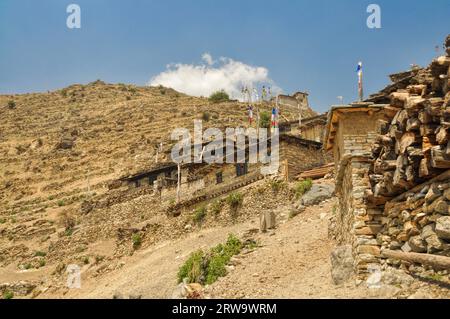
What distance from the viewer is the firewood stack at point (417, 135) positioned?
856 centimetres

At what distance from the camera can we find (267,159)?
34.3 metres

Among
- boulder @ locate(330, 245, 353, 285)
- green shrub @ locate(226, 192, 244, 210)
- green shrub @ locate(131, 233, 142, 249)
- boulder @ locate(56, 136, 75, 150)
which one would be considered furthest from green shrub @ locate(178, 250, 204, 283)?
boulder @ locate(56, 136, 75, 150)

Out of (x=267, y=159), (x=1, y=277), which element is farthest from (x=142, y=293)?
(x=1, y=277)

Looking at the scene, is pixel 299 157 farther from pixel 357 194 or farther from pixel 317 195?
pixel 357 194

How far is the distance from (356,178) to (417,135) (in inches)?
135

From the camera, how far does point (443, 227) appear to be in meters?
8.49

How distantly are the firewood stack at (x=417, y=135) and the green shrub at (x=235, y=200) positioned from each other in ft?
65.8

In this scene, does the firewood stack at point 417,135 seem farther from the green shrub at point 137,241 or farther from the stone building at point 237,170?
the green shrub at point 137,241

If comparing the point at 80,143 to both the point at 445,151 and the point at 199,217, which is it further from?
the point at 445,151

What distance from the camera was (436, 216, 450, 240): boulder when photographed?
332 inches

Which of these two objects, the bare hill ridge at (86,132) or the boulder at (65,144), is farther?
the boulder at (65,144)

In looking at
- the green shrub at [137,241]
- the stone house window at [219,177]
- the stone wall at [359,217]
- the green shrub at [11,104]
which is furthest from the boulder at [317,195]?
the green shrub at [11,104]

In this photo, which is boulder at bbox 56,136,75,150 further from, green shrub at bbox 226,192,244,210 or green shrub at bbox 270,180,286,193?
green shrub at bbox 270,180,286,193
